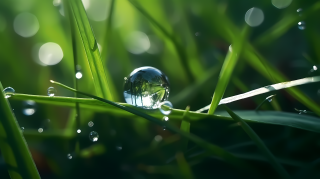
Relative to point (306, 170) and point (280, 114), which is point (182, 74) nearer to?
point (280, 114)

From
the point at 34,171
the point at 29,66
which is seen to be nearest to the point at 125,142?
the point at 34,171

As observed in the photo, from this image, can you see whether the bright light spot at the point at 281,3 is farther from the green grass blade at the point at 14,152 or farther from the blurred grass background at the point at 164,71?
the green grass blade at the point at 14,152

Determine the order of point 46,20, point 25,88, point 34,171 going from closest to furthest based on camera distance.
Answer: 1. point 34,171
2. point 25,88
3. point 46,20

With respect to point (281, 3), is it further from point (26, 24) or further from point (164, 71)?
point (26, 24)

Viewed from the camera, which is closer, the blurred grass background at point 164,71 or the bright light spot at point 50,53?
the blurred grass background at point 164,71

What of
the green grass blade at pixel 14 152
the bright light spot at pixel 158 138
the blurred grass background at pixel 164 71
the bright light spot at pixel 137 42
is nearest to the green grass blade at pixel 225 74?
the blurred grass background at pixel 164 71

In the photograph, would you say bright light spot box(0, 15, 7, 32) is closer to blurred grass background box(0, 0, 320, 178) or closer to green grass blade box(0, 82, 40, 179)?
blurred grass background box(0, 0, 320, 178)

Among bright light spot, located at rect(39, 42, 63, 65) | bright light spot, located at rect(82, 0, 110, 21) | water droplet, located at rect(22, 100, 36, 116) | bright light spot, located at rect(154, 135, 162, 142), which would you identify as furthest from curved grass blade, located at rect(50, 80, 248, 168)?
bright light spot, located at rect(82, 0, 110, 21)

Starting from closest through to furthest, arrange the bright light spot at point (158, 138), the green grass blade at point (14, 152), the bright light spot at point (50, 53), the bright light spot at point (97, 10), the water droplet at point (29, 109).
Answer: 1. the green grass blade at point (14, 152)
2. the bright light spot at point (158, 138)
3. the water droplet at point (29, 109)
4. the bright light spot at point (50, 53)
5. the bright light spot at point (97, 10)
